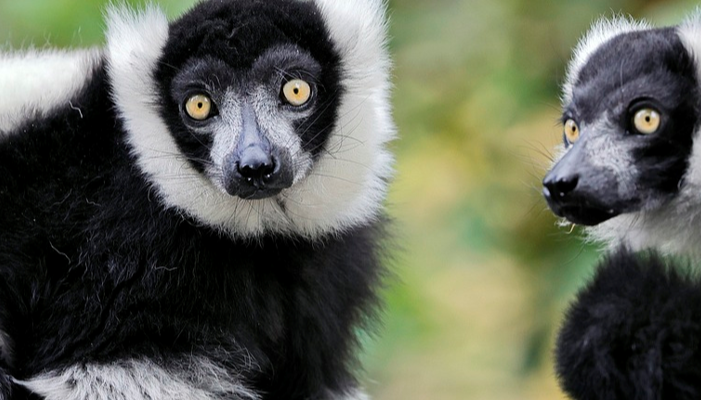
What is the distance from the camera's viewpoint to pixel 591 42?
4781 mm

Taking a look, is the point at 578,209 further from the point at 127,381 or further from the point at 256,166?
the point at 127,381

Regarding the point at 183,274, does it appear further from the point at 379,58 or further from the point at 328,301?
the point at 379,58

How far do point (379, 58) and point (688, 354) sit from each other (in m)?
2.19

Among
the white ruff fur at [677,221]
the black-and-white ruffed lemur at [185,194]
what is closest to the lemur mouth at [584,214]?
the white ruff fur at [677,221]

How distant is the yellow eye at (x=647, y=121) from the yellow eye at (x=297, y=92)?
1475mm

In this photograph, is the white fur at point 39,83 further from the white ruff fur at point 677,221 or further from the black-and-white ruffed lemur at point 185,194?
the white ruff fur at point 677,221

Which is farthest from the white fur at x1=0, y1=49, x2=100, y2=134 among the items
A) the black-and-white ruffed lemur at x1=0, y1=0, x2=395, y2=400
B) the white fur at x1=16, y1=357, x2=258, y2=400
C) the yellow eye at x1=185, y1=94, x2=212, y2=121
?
the white fur at x1=16, y1=357, x2=258, y2=400

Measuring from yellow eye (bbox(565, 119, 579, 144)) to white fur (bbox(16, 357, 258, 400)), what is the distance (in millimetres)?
1767

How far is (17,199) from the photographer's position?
4.61 metres

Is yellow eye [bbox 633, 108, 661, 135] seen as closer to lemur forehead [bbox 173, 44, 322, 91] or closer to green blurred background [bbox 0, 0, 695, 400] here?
lemur forehead [bbox 173, 44, 322, 91]

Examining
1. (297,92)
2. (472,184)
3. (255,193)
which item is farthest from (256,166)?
(472,184)

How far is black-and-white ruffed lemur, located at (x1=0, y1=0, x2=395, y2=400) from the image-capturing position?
4.53 m

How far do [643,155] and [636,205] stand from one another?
0.19 m

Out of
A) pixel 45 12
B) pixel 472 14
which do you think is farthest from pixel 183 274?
pixel 472 14
